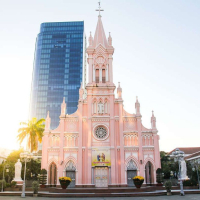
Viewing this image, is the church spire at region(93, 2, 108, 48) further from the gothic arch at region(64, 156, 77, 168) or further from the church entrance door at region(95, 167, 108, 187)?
the church entrance door at region(95, 167, 108, 187)

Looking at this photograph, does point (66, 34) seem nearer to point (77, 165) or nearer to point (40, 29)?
point (40, 29)

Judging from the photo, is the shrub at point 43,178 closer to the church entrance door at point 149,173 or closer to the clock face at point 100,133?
the clock face at point 100,133

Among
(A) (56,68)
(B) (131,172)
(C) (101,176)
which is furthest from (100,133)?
(A) (56,68)

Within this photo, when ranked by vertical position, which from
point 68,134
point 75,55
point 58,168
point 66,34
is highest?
point 66,34

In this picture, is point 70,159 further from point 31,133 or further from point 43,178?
point 31,133

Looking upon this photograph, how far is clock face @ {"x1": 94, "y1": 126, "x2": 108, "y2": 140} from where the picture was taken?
1517 inches

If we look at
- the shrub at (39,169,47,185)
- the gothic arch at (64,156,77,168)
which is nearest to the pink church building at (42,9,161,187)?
the gothic arch at (64,156,77,168)

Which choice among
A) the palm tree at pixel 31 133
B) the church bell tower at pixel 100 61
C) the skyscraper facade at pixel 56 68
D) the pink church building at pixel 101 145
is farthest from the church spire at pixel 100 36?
the skyscraper facade at pixel 56 68

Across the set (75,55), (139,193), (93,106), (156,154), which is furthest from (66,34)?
(139,193)

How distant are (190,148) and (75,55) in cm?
5980

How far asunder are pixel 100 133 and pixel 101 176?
654cm

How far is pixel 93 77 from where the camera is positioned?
137 feet

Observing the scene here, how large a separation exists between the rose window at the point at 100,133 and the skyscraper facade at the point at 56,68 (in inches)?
2308

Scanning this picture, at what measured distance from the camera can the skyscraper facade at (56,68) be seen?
323 ft
